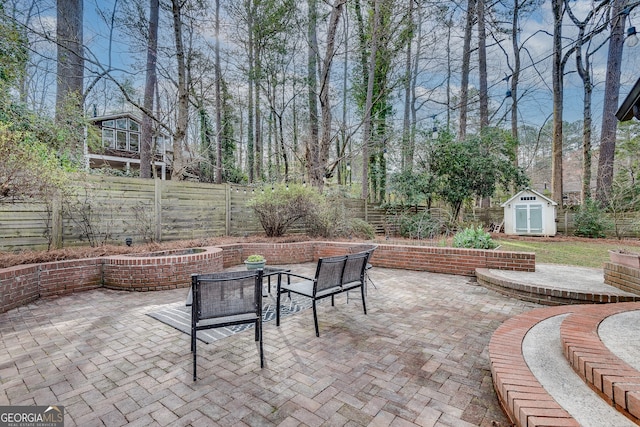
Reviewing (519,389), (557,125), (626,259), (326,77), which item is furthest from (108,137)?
(557,125)

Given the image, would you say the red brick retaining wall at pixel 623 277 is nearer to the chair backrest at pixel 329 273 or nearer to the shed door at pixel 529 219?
the chair backrest at pixel 329 273

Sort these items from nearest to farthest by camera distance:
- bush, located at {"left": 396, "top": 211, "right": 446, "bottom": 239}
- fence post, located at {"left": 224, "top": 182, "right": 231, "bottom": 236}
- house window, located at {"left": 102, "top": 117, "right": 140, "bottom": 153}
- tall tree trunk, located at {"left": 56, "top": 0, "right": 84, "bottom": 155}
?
tall tree trunk, located at {"left": 56, "top": 0, "right": 84, "bottom": 155} < fence post, located at {"left": 224, "top": 182, "right": 231, "bottom": 236} < bush, located at {"left": 396, "top": 211, "right": 446, "bottom": 239} < house window, located at {"left": 102, "top": 117, "right": 140, "bottom": 153}

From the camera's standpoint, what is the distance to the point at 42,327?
11.5 ft

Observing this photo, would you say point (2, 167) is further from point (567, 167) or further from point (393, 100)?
point (567, 167)

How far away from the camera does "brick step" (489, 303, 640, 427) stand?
5.64 feet

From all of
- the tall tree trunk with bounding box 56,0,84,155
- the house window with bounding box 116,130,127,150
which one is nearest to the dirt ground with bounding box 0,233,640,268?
the tall tree trunk with bounding box 56,0,84,155

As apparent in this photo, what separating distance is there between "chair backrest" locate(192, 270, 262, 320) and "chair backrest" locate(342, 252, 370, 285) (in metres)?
1.40

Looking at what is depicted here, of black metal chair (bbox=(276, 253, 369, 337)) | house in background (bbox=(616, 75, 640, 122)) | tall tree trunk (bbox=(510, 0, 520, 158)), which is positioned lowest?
black metal chair (bbox=(276, 253, 369, 337))

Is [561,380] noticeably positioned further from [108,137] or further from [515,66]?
[108,137]

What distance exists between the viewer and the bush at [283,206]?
8250 mm

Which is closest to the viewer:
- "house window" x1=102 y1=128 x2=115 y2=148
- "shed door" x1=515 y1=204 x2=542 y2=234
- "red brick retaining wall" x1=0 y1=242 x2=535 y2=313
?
"red brick retaining wall" x1=0 y1=242 x2=535 y2=313

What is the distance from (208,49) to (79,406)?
42.6ft

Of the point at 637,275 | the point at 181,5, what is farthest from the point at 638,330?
the point at 181,5

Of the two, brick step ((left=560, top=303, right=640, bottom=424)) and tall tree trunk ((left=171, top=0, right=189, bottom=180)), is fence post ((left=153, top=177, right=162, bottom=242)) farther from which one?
brick step ((left=560, top=303, right=640, bottom=424))
